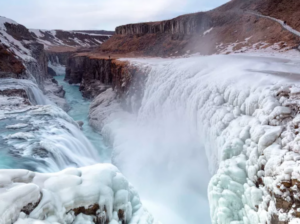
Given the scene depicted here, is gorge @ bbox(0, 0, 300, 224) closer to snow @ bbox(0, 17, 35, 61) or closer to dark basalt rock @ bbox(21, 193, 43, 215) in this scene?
dark basalt rock @ bbox(21, 193, 43, 215)

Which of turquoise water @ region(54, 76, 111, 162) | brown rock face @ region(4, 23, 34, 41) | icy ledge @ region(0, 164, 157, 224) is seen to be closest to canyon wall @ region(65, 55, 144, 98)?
turquoise water @ region(54, 76, 111, 162)

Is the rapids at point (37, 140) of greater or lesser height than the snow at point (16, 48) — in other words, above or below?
below

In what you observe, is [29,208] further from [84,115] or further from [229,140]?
[84,115]

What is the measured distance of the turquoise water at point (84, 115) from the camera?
14633 mm

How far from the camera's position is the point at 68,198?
3561 mm

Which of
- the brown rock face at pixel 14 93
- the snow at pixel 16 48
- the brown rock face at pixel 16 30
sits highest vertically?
→ the brown rock face at pixel 16 30

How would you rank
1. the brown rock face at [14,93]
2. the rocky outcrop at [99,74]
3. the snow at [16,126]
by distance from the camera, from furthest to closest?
1. the rocky outcrop at [99,74]
2. the brown rock face at [14,93]
3. the snow at [16,126]

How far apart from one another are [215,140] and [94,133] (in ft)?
40.3

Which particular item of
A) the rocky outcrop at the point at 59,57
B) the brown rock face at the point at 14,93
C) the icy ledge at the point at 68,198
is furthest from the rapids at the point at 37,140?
the rocky outcrop at the point at 59,57

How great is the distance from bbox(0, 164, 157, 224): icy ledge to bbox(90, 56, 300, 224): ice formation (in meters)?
2.21

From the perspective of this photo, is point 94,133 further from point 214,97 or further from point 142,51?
point 142,51

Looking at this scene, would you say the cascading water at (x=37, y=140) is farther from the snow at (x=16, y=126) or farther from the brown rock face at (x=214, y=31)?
the brown rock face at (x=214, y=31)

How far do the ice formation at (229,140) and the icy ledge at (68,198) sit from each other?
7.25 feet

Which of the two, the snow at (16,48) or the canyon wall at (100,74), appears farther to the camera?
the snow at (16,48)
